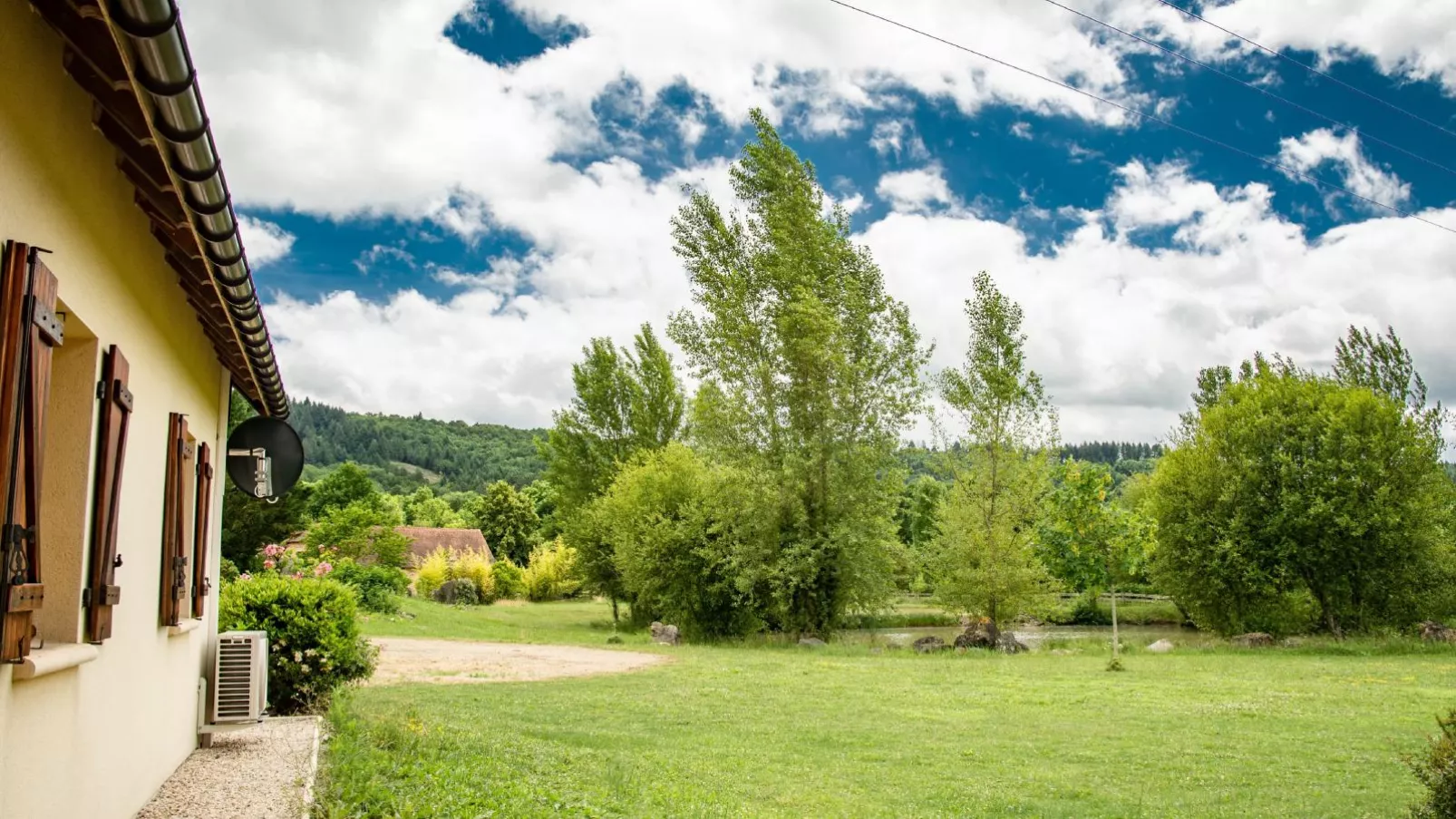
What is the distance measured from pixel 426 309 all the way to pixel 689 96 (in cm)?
996

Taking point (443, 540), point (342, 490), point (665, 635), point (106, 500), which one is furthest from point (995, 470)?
point (443, 540)

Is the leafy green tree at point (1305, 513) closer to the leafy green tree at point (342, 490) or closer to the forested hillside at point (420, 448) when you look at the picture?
the leafy green tree at point (342, 490)

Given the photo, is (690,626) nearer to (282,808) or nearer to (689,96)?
(689,96)

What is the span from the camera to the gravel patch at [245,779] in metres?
5.97

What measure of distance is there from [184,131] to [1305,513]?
104 feet

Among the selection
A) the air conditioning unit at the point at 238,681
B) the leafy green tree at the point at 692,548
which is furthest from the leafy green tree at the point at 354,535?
the air conditioning unit at the point at 238,681

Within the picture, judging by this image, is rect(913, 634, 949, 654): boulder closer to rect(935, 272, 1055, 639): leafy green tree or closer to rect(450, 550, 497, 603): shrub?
rect(935, 272, 1055, 639): leafy green tree

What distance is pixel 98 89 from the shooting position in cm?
368

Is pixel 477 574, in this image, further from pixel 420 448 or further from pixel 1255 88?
pixel 420 448

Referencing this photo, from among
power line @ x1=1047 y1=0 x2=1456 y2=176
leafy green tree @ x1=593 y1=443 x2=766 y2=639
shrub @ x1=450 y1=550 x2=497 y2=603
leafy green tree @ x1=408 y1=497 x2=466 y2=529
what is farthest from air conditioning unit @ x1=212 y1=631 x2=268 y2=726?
leafy green tree @ x1=408 y1=497 x2=466 y2=529

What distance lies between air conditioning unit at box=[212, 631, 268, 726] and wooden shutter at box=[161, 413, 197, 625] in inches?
54.1

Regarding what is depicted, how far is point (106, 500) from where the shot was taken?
182 inches

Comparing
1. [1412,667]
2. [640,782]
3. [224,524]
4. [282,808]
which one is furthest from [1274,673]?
[224,524]

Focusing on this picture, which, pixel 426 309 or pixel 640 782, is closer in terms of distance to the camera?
pixel 640 782
